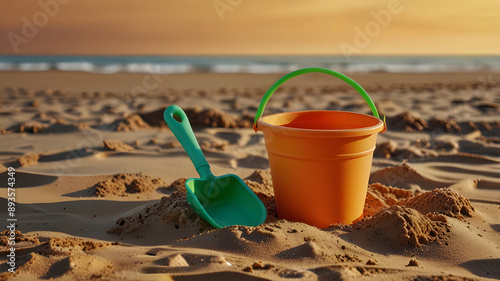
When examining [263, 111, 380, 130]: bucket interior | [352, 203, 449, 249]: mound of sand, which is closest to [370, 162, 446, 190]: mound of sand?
[263, 111, 380, 130]: bucket interior

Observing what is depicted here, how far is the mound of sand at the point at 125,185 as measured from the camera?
2.61 m

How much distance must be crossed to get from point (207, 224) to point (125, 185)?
96cm

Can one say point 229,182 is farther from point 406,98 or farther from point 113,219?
point 406,98

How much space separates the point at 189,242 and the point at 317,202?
701mm

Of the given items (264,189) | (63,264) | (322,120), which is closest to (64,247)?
(63,264)

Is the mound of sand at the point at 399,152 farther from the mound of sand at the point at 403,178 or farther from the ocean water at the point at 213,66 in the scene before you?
the ocean water at the point at 213,66

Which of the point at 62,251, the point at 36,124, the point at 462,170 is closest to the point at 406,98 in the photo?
the point at 462,170

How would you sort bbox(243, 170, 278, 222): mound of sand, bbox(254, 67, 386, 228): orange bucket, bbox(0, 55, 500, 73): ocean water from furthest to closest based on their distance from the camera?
bbox(0, 55, 500, 73): ocean water → bbox(243, 170, 278, 222): mound of sand → bbox(254, 67, 386, 228): orange bucket

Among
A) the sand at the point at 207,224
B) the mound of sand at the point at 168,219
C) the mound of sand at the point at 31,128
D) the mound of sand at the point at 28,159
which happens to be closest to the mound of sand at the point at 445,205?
the sand at the point at 207,224

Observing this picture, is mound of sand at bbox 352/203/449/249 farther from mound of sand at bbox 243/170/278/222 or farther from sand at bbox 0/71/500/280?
mound of sand at bbox 243/170/278/222

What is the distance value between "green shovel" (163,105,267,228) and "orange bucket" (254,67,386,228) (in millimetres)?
177

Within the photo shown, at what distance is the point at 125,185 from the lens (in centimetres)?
271

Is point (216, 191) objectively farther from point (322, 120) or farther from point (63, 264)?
point (63, 264)

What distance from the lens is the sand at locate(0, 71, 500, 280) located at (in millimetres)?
1458
